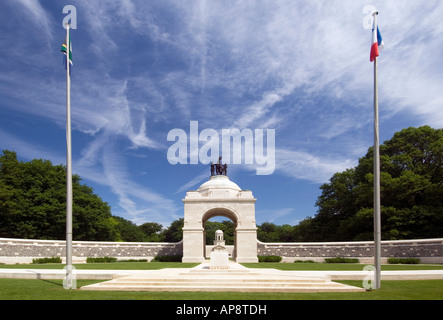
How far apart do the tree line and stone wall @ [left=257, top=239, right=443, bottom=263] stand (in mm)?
3880

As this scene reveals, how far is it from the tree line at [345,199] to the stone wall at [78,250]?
6683 millimetres

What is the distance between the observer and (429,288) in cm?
1184

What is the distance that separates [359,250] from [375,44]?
977 inches

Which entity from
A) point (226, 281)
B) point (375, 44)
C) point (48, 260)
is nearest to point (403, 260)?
point (226, 281)

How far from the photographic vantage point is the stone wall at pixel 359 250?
27922mm

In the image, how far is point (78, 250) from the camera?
34531 millimetres

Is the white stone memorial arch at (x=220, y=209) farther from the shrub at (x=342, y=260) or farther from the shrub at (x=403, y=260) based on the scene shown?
the shrub at (x=403, y=260)

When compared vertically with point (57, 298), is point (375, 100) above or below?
above

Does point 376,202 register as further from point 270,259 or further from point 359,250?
point 270,259

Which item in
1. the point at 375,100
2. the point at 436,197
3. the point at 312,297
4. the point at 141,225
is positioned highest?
the point at 375,100

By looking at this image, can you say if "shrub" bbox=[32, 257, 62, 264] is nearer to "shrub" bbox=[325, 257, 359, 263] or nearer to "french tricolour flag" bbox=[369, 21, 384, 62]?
"shrub" bbox=[325, 257, 359, 263]

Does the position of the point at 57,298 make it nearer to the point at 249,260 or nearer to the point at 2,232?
the point at 249,260

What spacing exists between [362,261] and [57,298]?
2908 centimetres
